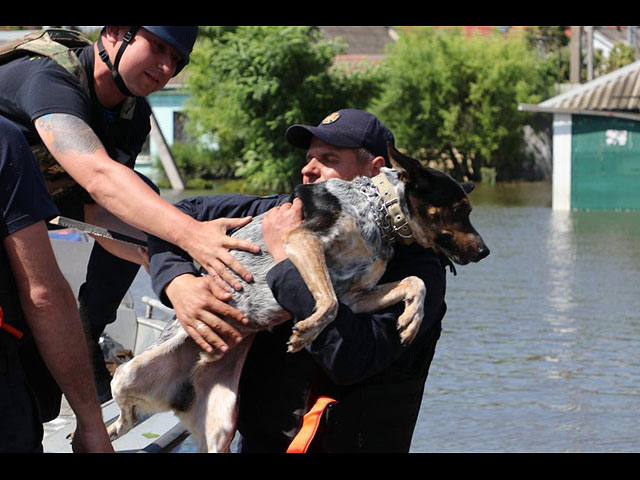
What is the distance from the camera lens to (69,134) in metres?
3.99

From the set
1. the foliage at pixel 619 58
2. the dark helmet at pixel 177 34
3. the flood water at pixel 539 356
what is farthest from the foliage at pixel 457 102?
the dark helmet at pixel 177 34

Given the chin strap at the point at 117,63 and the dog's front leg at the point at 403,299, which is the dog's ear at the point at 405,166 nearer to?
the dog's front leg at the point at 403,299

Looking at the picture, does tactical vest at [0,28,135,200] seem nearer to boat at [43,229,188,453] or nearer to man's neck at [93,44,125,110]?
man's neck at [93,44,125,110]

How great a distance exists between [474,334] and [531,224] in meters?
14.6

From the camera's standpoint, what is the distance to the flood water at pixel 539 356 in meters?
9.18

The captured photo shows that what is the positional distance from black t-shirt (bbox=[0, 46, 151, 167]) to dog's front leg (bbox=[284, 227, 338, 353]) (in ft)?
3.42

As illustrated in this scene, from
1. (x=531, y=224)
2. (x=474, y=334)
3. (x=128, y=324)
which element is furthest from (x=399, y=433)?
(x=531, y=224)

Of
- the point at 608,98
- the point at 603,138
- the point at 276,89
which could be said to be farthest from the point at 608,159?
the point at 276,89

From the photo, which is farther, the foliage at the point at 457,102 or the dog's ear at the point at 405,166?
the foliage at the point at 457,102

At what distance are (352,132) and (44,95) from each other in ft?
3.87

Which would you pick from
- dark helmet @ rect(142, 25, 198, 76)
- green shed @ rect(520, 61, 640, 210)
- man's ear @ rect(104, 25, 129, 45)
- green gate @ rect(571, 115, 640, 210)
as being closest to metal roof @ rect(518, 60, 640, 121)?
green shed @ rect(520, 61, 640, 210)

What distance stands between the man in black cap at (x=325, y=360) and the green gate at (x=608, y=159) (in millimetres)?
26701

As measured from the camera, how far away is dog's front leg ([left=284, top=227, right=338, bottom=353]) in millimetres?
3494

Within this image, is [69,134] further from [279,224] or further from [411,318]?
[411,318]
